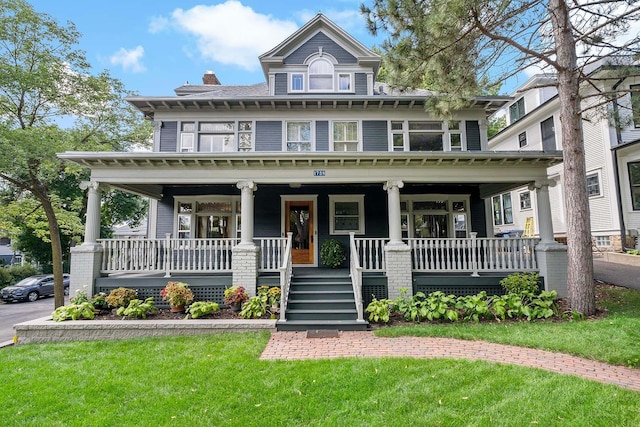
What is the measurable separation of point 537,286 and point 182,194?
34.5 feet

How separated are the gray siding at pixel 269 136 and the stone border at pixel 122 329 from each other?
585cm

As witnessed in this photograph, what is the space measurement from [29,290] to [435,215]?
21.2m

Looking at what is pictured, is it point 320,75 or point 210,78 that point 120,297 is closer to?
point 320,75

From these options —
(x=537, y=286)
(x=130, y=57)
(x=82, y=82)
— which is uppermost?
(x=130, y=57)

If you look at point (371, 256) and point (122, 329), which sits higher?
point (371, 256)

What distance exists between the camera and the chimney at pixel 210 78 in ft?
43.4

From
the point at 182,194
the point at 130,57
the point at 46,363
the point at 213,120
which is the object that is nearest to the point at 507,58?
the point at 213,120

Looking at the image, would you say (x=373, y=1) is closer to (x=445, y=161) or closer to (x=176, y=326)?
(x=445, y=161)

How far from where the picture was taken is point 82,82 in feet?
36.4

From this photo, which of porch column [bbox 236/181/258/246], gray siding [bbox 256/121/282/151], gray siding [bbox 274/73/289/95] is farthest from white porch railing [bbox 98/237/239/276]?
gray siding [bbox 274/73/289/95]

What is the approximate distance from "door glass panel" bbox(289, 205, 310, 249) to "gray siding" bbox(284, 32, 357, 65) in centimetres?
503

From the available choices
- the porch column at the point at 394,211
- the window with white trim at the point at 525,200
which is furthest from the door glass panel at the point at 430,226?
the window with white trim at the point at 525,200

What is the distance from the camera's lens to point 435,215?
34.6 feet

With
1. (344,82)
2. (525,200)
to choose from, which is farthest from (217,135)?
(525,200)
